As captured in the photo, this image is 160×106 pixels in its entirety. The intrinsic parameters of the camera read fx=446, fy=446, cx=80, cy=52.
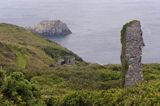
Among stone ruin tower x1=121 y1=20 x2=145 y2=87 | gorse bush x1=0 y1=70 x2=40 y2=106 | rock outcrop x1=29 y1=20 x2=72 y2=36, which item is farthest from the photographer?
rock outcrop x1=29 y1=20 x2=72 y2=36

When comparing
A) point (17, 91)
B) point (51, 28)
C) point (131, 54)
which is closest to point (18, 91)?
point (17, 91)

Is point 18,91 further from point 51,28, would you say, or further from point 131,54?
point 51,28

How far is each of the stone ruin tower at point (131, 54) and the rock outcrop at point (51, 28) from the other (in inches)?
5637

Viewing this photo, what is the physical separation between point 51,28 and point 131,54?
15396 centimetres

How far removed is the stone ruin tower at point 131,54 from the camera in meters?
31.6

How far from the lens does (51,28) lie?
18562 cm

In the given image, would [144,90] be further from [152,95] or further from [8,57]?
[8,57]

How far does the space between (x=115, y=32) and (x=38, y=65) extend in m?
90.4

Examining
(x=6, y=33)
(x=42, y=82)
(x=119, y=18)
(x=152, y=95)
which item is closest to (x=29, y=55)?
(x=42, y=82)

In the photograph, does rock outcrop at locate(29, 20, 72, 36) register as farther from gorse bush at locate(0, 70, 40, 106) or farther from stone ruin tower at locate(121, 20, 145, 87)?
gorse bush at locate(0, 70, 40, 106)

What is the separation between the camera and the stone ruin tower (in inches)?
1246

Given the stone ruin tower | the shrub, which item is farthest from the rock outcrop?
the shrub

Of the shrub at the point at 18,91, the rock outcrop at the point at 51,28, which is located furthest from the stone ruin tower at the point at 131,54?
the rock outcrop at the point at 51,28

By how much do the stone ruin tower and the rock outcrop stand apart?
143188 millimetres
